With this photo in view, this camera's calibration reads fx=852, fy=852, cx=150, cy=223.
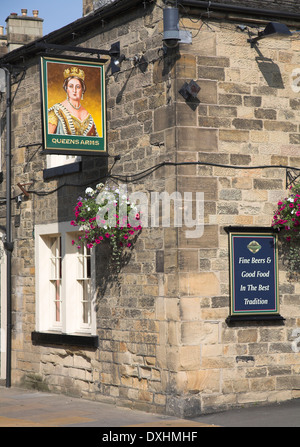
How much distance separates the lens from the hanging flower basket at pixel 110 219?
11625mm

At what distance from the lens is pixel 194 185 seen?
36.6 feet

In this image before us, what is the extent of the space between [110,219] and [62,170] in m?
2.19

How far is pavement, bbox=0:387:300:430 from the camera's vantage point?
10203mm

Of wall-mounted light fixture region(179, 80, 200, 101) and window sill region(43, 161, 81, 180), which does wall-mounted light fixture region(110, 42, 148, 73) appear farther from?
window sill region(43, 161, 81, 180)

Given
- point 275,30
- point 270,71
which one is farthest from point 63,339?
point 275,30

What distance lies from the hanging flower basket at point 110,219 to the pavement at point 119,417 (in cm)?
220

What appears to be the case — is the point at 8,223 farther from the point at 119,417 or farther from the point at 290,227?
the point at 290,227

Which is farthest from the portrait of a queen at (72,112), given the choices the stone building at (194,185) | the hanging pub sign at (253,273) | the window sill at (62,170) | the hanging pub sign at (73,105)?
the hanging pub sign at (253,273)

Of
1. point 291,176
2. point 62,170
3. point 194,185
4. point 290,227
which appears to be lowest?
point 290,227

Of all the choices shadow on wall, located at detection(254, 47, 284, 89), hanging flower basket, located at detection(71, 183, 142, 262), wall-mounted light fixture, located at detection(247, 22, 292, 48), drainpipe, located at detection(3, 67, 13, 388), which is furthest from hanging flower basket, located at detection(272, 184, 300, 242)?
drainpipe, located at detection(3, 67, 13, 388)

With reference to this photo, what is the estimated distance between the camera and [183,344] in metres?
10.9

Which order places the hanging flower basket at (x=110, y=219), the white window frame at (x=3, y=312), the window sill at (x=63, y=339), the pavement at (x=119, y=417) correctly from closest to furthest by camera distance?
the pavement at (x=119, y=417), the hanging flower basket at (x=110, y=219), the window sill at (x=63, y=339), the white window frame at (x=3, y=312)

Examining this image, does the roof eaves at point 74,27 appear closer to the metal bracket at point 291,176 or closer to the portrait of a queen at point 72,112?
the portrait of a queen at point 72,112

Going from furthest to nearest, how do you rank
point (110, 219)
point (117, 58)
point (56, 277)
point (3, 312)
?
point (3, 312)
point (56, 277)
point (117, 58)
point (110, 219)
